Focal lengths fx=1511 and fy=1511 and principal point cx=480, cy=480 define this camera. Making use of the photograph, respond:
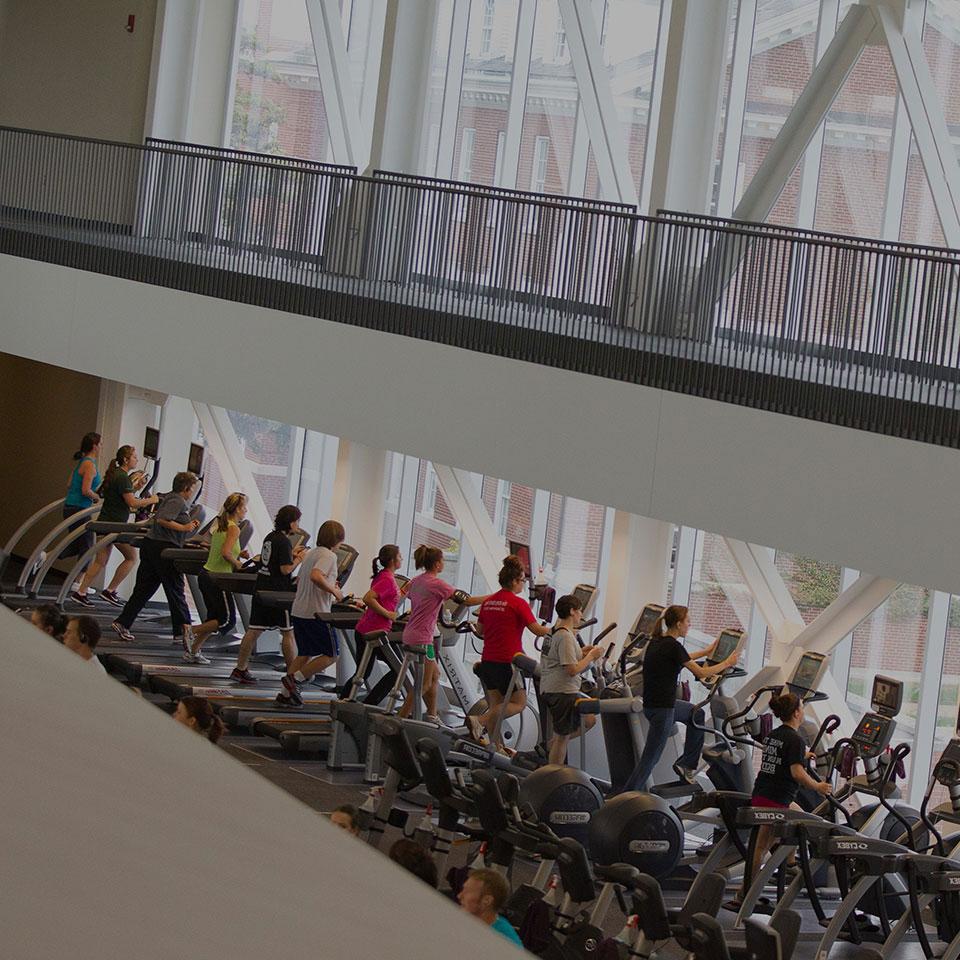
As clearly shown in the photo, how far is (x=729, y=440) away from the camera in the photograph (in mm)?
7902

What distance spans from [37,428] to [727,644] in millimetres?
10562

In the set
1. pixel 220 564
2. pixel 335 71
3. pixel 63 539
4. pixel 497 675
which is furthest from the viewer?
pixel 335 71

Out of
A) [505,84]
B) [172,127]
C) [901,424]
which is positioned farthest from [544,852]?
[172,127]

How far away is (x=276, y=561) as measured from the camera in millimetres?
10797

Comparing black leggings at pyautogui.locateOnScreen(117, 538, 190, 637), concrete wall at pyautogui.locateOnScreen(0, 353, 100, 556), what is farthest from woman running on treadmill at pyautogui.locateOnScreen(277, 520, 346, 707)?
concrete wall at pyautogui.locateOnScreen(0, 353, 100, 556)

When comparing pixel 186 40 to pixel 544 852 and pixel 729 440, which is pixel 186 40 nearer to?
pixel 729 440

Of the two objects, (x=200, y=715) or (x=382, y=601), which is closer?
(x=200, y=715)

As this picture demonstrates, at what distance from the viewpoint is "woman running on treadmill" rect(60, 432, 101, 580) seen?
13.9 m

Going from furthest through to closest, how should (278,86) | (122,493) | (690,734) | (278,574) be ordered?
(278,86)
(122,493)
(278,574)
(690,734)

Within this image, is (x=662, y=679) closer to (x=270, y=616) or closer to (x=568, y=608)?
(x=568, y=608)

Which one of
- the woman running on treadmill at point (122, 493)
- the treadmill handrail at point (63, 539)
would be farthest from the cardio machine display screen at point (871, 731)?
the treadmill handrail at point (63, 539)

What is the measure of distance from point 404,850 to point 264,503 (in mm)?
11674

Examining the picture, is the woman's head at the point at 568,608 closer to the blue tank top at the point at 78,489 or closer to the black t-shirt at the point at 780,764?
the black t-shirt at the point at 780,764

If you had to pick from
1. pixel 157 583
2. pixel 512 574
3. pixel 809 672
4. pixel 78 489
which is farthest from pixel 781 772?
pixel 78 489
